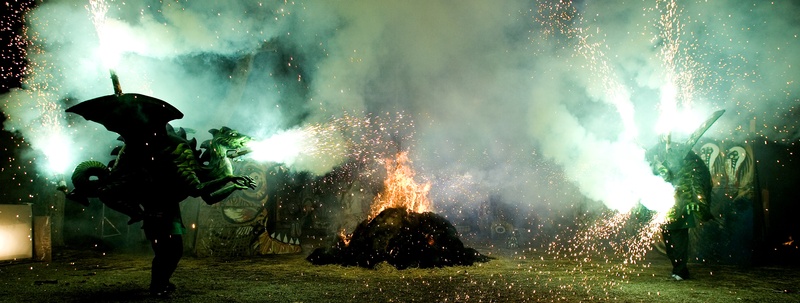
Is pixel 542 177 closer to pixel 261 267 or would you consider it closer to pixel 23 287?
pixel 261 267

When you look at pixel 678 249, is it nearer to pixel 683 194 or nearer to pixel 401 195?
pixel 683 194

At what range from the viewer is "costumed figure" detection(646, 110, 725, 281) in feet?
25.6

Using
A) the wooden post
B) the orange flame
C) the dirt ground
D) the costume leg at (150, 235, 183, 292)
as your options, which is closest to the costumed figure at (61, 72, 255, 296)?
the costume leg at (150, 235, 183, 292)

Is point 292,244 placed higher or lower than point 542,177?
lower

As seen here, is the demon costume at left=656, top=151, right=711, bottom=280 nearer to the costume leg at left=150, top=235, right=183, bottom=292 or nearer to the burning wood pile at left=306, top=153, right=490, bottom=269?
the burning wood pile at left=306, top=153, right=490, bottom=269

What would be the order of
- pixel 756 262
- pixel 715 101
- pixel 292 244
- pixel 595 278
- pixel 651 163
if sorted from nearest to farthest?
pixel 595 278
pixel 651 163
pixel 756 262
pixel 715 101
pixel 292 244

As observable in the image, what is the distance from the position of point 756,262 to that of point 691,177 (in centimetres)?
339

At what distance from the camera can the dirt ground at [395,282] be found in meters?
5.95

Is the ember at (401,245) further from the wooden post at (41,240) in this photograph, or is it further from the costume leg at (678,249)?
the wooden post at (41,240)

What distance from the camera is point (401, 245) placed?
30.3 feet

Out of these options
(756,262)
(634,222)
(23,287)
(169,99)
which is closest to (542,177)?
(634,222)

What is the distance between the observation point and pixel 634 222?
12797 mm

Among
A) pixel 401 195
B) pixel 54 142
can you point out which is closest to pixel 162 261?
pixel 54 142

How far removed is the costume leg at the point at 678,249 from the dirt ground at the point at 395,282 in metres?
0.25
